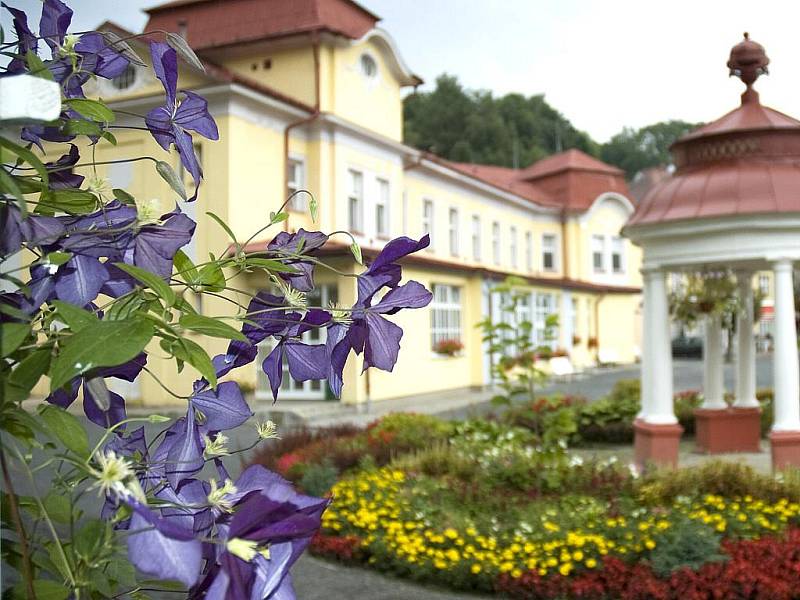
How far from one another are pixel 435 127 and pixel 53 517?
60312 millimetres

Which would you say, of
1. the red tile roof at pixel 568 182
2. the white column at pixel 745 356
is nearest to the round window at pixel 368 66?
the white column at pixel 745 356

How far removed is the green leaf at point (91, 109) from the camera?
0.90 m

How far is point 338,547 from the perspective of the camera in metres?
6.50

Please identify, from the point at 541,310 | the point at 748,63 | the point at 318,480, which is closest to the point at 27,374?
the point at 318,480

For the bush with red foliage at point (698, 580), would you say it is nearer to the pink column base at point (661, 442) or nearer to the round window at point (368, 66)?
the pink column base at point (661, 442)

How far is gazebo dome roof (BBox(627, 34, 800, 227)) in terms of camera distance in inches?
332

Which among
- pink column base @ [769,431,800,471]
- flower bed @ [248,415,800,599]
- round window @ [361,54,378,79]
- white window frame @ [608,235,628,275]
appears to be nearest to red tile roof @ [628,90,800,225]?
pink column base @ [769,431,800,471]

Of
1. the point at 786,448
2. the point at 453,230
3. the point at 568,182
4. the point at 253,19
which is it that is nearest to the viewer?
the point at 786,448

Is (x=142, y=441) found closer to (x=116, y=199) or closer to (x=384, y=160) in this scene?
(x=116, y=199)

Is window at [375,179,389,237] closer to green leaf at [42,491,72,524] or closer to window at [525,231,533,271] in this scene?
window at [525,231,533,271]

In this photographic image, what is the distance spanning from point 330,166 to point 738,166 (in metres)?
10.6

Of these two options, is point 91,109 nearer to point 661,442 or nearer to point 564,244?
point 661,442

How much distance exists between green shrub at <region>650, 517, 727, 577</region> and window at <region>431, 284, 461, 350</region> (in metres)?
16.0

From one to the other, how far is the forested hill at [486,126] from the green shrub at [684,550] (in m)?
47.9
